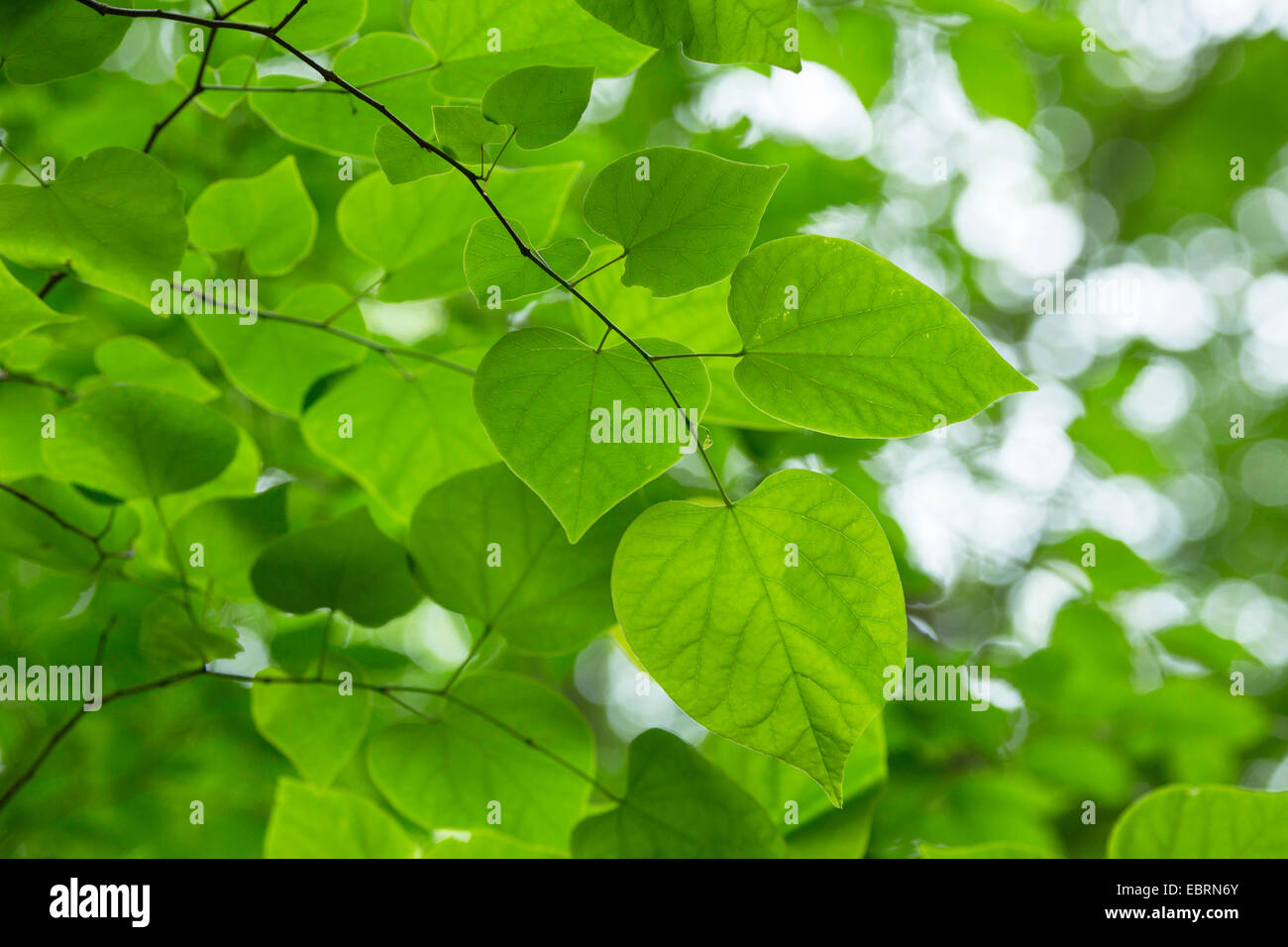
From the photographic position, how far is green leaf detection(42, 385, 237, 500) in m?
0.47

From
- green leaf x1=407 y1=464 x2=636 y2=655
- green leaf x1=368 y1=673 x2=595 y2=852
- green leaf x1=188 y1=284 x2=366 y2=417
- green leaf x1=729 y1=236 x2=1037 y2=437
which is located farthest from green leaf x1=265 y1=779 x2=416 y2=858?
green leaf x1=729 y1=236 x2=1037 y2=437

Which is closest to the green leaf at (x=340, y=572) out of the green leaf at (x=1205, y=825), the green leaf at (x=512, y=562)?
the green leaf at (x=512, y=562)

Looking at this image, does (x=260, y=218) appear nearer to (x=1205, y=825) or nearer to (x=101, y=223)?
(x=101, y=223)

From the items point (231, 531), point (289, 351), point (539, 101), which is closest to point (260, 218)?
point (289, 351)

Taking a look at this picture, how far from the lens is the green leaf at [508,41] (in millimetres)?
→ 398

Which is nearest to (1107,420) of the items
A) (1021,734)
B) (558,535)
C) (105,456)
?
(1021,734)

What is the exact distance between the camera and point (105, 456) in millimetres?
479

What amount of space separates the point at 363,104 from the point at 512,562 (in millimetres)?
257

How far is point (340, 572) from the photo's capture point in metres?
0.48

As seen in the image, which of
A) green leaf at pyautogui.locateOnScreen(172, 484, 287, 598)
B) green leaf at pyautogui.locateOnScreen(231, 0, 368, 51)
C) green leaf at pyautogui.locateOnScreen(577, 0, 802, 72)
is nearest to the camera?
green leaf at pyautogui.locateOnScreen(577, 0, 802, 72)

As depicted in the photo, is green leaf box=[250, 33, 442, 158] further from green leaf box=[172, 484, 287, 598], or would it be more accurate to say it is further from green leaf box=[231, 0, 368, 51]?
green leaf box=[172, 484, 287, 598]

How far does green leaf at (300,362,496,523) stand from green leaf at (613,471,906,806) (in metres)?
0.22

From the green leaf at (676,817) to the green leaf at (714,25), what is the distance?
359 mm

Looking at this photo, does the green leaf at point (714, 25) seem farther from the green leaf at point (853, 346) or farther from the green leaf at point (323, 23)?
the green leaf at point (323, 23)
